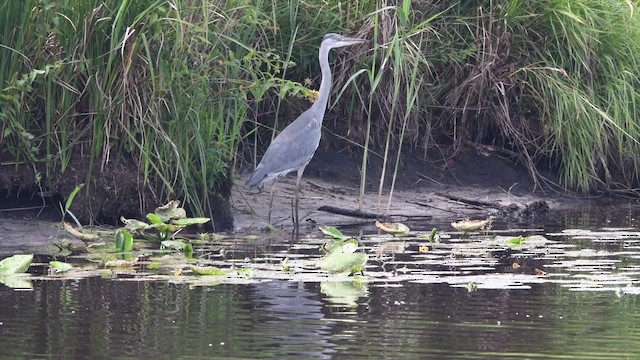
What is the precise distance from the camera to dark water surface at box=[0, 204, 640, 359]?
4855 mm

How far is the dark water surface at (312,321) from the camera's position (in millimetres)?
4855

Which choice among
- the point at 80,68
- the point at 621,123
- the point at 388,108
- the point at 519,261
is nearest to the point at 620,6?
the point at 621,123

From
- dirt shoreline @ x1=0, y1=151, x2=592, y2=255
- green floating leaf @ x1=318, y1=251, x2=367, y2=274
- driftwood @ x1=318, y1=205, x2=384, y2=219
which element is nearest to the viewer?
green floating leaf @ x1=318, y1=251, x2=367, y2=274

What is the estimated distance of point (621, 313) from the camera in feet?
18.7

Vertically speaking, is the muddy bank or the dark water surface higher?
the muddy bank

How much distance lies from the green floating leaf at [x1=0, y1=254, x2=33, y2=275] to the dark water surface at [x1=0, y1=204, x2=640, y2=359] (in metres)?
0.20

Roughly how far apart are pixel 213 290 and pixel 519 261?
198 cm

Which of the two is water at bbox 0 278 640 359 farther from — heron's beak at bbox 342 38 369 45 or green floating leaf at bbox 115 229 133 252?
heron's beak at bbox 342 38 369 45

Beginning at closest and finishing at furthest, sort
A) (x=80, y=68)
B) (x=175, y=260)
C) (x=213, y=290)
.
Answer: (x=213, y=290), (x=175, y=260), (x=80, y=68)

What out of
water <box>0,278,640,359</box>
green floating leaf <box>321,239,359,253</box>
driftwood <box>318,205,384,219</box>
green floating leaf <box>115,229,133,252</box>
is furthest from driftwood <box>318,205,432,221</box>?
water <box>0,278,640,359</box>

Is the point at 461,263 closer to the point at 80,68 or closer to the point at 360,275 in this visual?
the point at 360,275

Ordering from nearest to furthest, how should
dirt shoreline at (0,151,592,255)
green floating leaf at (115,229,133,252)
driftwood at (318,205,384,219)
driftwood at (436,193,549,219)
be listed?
green floating leaf at (115,229,133,252)
dirt shoreline at (0,151,592,255)
driftwood at (318,205,384,219)
driftwood at (436,193,549,219)

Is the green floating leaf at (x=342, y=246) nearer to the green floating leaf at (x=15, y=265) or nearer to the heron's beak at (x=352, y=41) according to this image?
the green floating leaf at (x=15, y=265)

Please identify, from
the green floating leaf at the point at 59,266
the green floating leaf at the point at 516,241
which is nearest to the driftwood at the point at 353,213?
the green floating leaf at the point at 516,241
